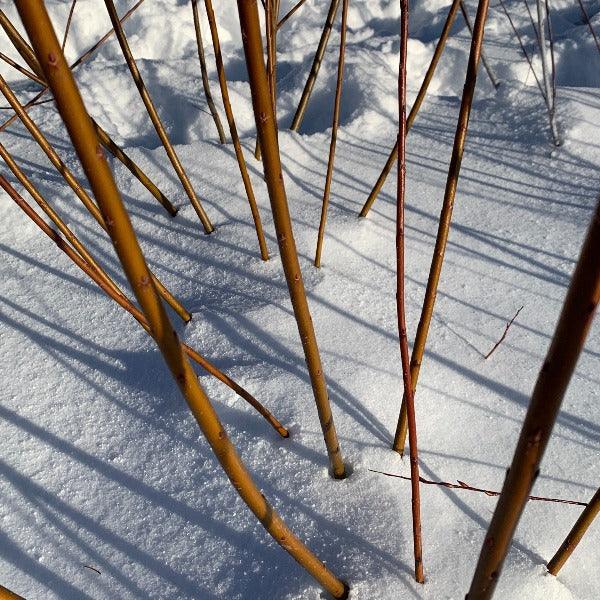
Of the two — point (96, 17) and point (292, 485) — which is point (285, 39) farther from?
point (292, 485)

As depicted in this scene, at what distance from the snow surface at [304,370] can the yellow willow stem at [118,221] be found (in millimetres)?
280

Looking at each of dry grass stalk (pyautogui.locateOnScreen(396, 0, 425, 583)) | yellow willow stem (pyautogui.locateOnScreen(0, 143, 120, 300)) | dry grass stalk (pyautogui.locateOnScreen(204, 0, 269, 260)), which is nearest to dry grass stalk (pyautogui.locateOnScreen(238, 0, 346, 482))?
dry grass stalk (pyautogui.locateOnScreen(396, 0, 425, 583))

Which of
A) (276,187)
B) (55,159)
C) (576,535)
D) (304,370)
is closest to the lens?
(276,187)

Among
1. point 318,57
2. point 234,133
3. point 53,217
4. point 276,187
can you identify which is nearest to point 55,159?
point 53,217

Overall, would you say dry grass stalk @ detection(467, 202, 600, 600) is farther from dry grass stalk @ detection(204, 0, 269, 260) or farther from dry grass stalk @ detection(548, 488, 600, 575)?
dry grass stalk @ detection(204, 0, 269, 260)

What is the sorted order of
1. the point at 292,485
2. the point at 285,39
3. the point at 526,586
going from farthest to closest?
the point at 285,39 < the point at 292,485 < the point at 526,586

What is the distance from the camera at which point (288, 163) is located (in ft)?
4.17

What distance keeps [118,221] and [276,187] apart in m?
0.15

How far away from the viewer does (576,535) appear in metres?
0.57

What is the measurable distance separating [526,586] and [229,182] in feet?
2.75

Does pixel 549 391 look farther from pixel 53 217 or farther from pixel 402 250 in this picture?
pixel 53 217

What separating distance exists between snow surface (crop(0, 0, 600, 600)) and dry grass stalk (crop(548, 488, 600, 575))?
0.03 m

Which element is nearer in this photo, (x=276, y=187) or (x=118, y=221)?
(x=118, y=221)

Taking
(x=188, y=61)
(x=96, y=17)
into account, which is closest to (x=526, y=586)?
(x=188, y=61)
